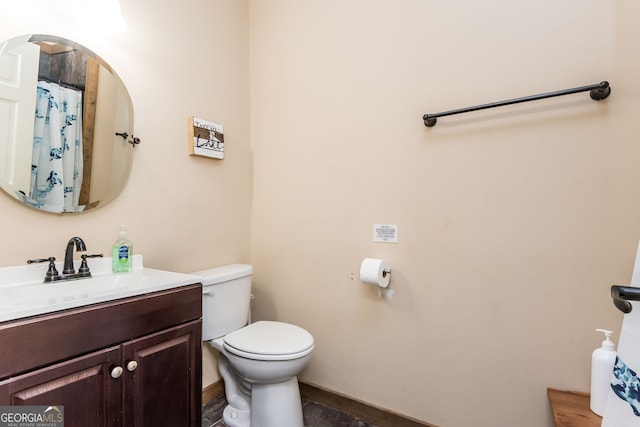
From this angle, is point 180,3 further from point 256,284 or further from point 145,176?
point 256,284

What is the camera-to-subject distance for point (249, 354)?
4.56 feet

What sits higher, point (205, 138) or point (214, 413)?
point (205, 138)

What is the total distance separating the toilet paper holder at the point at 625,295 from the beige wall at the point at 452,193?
2.38 ft

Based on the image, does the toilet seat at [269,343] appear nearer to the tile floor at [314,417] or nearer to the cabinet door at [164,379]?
the cabinet door at [164,379]

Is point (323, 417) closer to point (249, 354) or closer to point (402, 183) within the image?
point (249, 354)

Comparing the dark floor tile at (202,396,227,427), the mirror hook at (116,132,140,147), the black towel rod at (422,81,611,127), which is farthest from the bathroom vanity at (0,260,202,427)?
the black towel rod at (422,81,611,127)

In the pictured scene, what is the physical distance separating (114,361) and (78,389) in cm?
10

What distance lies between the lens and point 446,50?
1.45 m

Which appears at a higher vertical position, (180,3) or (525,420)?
(180,3)

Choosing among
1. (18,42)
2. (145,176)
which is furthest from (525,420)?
(18,42)

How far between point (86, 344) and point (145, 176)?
84cm

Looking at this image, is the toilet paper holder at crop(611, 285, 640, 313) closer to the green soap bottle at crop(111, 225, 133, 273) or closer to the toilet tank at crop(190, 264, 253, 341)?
the toilet tank at crop(190, 264, 253, 341)

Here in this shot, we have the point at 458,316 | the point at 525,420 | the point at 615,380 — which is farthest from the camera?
the point at 458,316

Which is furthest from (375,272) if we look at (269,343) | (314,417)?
(314,417)
